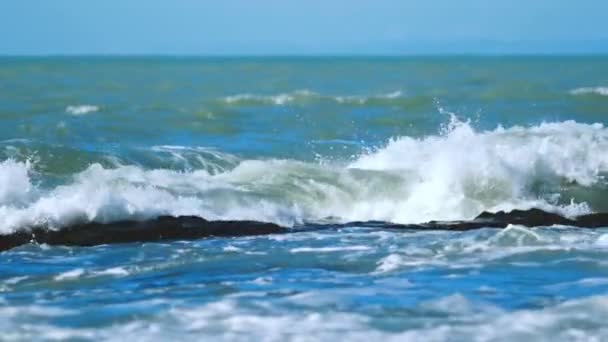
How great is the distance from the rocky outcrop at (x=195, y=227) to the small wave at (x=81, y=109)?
18.0 m

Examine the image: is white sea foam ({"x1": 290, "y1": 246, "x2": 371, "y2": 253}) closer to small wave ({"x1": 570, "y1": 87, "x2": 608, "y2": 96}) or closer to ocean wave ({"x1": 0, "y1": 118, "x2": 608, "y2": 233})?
ocean wave ({"x1": 0, "y1": 118, "x2": 608, "y2": 233})

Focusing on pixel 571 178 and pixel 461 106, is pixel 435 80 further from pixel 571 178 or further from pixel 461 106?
pixel 571 178

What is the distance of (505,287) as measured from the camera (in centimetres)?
841

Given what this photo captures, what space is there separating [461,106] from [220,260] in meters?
25.1

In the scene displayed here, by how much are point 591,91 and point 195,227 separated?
29437 mm

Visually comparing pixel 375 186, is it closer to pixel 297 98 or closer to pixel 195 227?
pixel 195 227

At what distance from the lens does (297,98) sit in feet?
118

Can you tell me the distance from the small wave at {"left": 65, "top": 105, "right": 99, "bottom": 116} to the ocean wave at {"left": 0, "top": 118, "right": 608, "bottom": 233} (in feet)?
43.8

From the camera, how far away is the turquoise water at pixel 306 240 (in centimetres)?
745

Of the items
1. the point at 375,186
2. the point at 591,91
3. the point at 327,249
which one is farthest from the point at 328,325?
the point at 591,91

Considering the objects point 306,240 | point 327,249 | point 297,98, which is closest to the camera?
point 327,249

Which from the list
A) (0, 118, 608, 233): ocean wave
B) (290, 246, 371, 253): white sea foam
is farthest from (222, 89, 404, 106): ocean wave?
(290, 246, 371, 253): white sea foam

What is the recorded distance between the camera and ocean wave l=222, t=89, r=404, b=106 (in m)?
34.2

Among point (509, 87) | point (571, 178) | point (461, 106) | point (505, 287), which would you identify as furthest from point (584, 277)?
point (509, 87)
